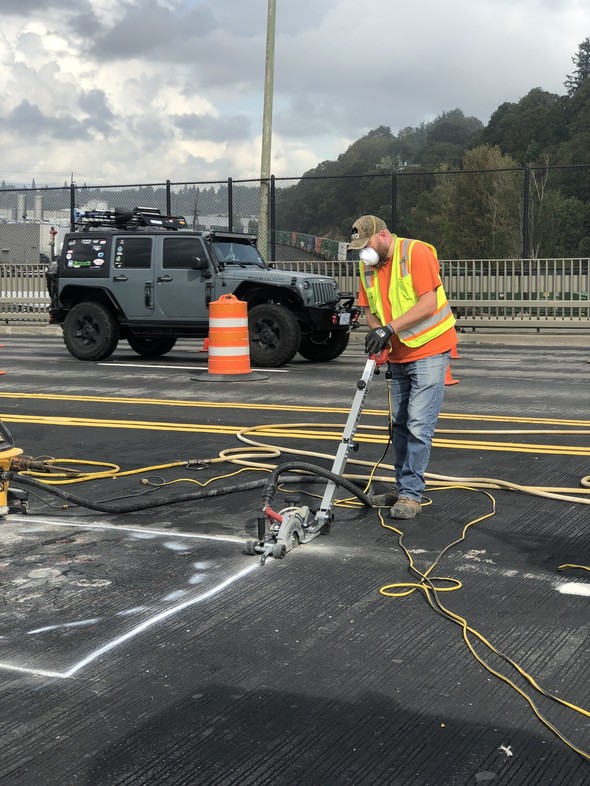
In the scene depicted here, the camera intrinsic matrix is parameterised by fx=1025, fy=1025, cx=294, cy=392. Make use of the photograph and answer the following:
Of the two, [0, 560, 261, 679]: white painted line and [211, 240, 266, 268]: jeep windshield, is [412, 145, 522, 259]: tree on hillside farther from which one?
[0, 560, 261, 679]: white painted line

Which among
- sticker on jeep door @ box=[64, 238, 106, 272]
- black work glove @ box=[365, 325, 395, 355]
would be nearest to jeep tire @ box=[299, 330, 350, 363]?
sticker on jeep door @ box=[64, 238, 106, 272]

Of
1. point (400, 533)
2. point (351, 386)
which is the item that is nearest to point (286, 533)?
point (400, 533)

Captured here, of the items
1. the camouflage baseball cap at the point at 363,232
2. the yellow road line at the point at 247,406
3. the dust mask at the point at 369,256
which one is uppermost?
the camouflage baseball cap at the point at 363,232

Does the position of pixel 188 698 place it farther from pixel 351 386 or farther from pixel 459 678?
pixel 351 386

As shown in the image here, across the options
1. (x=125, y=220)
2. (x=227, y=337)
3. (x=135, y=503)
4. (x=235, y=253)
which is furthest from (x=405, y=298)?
(x=125, y=220)

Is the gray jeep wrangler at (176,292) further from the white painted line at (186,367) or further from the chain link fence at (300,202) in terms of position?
the chain link fence at (300,202)

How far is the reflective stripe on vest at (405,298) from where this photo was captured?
619 centimetres

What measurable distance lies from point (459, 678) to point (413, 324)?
2.78 metres

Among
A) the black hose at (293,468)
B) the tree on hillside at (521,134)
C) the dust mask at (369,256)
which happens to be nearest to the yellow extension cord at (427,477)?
the black hose at (293,468)

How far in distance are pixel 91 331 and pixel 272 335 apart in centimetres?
323

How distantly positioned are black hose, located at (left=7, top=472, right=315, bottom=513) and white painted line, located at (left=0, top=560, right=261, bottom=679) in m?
1.33

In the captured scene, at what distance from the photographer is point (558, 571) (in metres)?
5.08

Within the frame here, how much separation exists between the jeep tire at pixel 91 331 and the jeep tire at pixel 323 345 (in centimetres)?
305

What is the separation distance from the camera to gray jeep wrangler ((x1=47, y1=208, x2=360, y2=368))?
15.3 m
